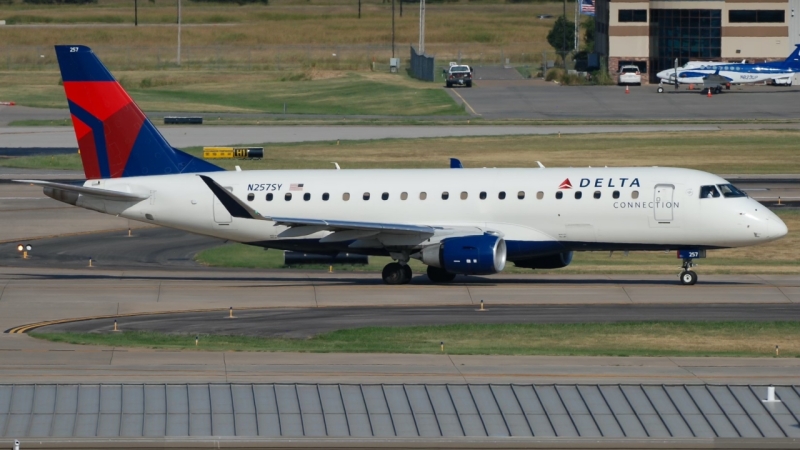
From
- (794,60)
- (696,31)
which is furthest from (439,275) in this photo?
(696,31)

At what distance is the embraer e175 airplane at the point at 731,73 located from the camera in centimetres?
12581

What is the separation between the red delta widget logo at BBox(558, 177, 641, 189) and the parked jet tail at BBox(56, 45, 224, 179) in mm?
13950

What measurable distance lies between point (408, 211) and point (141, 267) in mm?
11241

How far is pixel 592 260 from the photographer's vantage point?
164 feet

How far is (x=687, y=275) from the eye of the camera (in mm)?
42938

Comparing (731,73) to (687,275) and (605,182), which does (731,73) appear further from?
(605,182)

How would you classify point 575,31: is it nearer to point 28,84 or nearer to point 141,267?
point 28,84

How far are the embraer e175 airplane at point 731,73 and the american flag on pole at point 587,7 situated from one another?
30.2 m

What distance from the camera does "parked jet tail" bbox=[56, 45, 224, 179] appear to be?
44719 mm

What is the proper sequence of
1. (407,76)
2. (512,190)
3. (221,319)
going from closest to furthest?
(221,319) < (512,190) < (407,76)

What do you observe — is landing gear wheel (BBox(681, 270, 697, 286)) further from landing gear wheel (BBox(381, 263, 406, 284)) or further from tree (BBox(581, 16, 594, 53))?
tree (BBox(581, 16, 594, 53))

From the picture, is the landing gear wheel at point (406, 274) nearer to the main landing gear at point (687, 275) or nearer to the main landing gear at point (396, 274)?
the main landing gear at point (396, 274)

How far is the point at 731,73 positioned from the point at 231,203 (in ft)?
309

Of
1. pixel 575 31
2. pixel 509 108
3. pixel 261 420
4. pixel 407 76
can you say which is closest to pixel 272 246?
pixel 261 420
